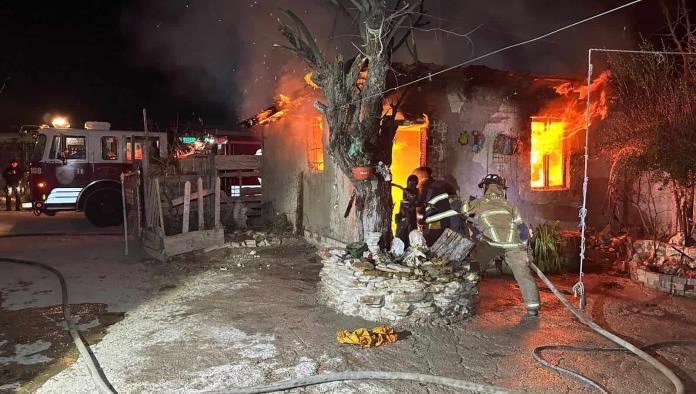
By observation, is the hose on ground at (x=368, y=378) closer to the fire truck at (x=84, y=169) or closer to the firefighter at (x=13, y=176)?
the fire truck at (x=84, y=169)

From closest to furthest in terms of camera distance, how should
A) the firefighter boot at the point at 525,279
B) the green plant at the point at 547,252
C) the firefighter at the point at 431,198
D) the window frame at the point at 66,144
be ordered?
the firefighter boot at the point at 525,279
the firefighter at the point at 431,198
the green plant at the point at 547,252
the window frame at the point at 66,144

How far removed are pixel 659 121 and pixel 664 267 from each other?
7.81 feet

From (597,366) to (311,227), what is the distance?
7.63 metres

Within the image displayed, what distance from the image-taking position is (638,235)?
10273 millimetres

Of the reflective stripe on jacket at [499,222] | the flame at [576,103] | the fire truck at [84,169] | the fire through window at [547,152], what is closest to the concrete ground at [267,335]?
the reflective stripe on jacket at [499,222]

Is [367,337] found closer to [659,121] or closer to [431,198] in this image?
[431,198]

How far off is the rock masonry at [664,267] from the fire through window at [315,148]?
643 cm

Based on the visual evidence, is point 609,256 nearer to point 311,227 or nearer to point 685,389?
point 685,389

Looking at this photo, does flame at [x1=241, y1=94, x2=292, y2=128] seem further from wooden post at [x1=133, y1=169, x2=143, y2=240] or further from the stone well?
the stone well

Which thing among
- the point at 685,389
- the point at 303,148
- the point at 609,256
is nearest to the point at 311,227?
the point at 303,148

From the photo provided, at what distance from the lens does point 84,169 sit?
14547 millimetres

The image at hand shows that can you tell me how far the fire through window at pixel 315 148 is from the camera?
37.2 feet

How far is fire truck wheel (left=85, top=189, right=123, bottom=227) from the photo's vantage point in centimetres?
1461

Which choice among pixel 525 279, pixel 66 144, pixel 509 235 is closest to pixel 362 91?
pixel 509 235
